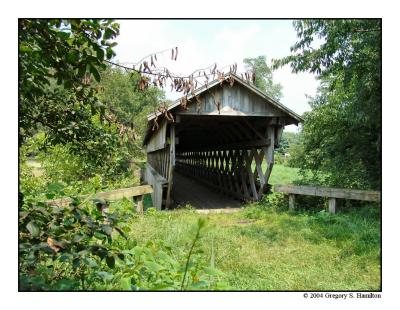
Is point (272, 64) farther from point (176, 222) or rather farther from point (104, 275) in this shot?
point (104, 275)

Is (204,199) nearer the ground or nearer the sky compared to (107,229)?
nearer the ground

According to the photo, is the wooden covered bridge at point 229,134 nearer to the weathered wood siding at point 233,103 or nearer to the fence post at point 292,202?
the weathered wood siding at point 233,103

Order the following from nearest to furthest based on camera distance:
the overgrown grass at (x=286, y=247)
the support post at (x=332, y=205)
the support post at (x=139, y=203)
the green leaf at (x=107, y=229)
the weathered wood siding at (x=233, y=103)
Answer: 1. the green leaf at (x=107, y=229)
2. the overgrown grass at (x=286, y=247)
3. the support post at (x=332, y=205)
4. the support post at (x=139, y=203)
5. the weathered wood siding at (x=233, y=103)

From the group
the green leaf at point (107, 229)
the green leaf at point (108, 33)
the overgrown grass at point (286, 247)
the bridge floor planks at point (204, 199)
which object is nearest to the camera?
the green leaf at point (107, 229)

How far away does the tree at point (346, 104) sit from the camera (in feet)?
18.0

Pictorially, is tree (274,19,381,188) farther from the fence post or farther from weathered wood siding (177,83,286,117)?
weathered wood siding (177,83,286,117)

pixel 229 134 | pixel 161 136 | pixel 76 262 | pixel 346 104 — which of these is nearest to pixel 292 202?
pixel 346 104

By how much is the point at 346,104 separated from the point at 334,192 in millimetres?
2084

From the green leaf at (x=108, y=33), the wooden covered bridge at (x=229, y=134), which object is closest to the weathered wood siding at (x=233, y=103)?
the wooden covered bridge at (x=229, y=134)

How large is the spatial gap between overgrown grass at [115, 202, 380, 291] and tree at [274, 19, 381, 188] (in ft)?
5.07

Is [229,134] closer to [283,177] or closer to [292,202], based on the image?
[292,202]

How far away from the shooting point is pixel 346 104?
7.64 m

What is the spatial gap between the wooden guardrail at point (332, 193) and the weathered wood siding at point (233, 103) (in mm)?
2302

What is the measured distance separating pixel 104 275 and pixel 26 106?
1.65m
